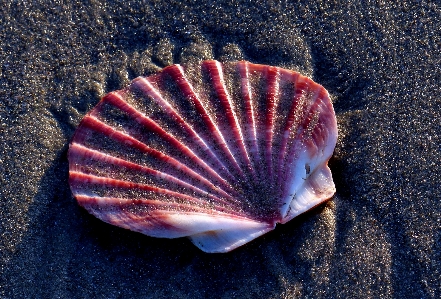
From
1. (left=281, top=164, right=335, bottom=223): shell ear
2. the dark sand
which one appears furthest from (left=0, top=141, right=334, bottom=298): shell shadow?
(left=281, top=164, right=335, bottom=223): shell ear

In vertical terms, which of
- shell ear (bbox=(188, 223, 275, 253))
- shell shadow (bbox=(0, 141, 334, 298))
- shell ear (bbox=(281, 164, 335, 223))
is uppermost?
shell ear (bbox=(281, 164, 335, 223))

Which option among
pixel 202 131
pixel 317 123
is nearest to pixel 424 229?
pixel 317 123

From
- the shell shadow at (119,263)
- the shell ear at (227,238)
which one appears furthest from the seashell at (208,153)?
the shell shadow at (119,263)

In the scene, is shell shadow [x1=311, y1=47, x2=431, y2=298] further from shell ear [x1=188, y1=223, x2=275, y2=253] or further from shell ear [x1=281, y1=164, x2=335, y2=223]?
shell ear [x1=188, y1=223, x2=275, y2=253]

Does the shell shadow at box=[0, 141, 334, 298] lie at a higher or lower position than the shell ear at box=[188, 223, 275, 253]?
lower

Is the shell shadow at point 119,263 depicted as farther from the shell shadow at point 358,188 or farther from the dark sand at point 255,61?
the shell shadow at point 358,188

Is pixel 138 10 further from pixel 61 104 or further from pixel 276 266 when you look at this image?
pixel 276 266

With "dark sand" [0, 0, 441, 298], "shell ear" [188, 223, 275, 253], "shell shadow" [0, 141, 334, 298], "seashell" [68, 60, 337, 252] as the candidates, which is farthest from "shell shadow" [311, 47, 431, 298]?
"shell ear" [188, 223, 275, 253]
